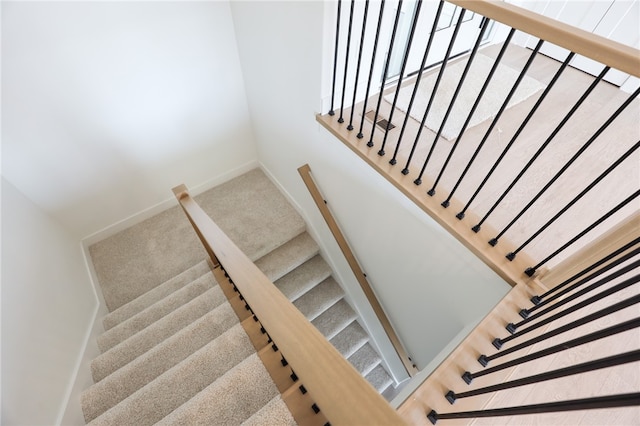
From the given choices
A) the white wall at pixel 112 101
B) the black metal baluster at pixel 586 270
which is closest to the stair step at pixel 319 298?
the white wall at pixel 112 101

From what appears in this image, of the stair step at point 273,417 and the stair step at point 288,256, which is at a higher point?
the stair step at point 288,256

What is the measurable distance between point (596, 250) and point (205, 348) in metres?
1.68

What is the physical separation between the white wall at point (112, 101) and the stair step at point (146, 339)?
1.34 metres

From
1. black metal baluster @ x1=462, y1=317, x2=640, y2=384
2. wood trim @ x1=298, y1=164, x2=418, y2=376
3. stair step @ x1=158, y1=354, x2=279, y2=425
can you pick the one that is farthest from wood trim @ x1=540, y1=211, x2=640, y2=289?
wood trim @ x1=298, y1=164, x2=418, y2=376

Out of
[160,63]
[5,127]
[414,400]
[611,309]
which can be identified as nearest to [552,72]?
[611,309]

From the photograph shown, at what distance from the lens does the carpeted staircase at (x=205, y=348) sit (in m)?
1.28

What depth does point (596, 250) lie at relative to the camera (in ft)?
3.48

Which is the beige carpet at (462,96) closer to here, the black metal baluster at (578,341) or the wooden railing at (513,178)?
the wooden railing at (513,178)

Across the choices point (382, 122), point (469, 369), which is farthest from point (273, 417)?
point (382, 122)

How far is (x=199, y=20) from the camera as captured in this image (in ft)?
7.52

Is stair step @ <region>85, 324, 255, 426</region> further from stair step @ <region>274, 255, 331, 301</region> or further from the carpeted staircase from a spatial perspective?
stair step @ <region>274, 255, 331, 301</region>

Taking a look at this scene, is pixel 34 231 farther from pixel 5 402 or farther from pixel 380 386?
pixel 380 386

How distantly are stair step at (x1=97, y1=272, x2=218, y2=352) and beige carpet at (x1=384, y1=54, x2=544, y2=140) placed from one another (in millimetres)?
1720

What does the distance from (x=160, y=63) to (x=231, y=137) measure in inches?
37.0
